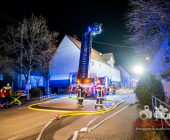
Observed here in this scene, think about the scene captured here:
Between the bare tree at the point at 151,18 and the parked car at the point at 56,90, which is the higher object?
the bare tree at the point at 151,18

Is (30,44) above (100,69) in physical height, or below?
above

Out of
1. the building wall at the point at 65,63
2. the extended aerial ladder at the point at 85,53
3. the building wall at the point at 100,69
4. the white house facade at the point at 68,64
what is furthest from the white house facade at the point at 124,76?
the extended aerial ladder at the point at 85,53

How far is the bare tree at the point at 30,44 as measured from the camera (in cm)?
1573

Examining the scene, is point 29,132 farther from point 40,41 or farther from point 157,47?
point 157,47

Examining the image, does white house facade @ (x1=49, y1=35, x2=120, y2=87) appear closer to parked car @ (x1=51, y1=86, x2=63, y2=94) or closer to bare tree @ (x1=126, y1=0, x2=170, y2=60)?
parked car @ (x1=51, y1=86, x2=63, y2=94)

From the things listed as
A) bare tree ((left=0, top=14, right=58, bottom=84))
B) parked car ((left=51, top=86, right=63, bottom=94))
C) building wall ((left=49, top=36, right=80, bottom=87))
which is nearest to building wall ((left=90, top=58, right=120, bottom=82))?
building wall ((left=49, top=36, right=80, bottom=87))

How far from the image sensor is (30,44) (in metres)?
16.6

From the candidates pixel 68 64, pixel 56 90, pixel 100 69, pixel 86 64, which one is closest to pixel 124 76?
pixel 100 69

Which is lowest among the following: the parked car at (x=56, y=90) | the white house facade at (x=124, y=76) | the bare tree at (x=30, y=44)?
the parked car at (x=56, y=90)

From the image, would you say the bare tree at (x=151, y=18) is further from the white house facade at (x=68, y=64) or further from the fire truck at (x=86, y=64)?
the white house facade at (x=68, y=64)

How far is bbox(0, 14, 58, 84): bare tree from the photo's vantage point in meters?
15.7

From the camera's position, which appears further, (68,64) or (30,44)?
(68,64)

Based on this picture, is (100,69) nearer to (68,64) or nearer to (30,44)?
(68,64)

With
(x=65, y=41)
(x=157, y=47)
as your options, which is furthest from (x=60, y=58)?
(x=157, y=47)
